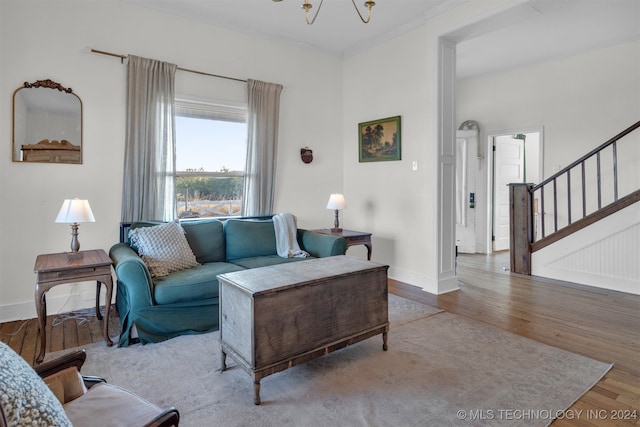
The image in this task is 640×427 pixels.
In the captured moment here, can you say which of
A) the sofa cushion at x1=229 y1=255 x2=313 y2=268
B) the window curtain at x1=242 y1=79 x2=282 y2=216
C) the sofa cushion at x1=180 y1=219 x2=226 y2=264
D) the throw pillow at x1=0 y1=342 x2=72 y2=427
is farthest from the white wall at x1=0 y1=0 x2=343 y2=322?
the throw pillow at x1=0 y1=342 x2=72 y2=427

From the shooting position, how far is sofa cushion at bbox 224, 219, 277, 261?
3.80 meters

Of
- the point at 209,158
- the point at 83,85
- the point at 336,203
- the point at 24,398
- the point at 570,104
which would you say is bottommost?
the point at 24,398

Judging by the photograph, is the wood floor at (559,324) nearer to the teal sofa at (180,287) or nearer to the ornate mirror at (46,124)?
the teal sofa at (180,287)

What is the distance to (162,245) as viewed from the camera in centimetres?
319

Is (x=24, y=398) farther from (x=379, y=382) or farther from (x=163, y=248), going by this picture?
(x=163, y=248)

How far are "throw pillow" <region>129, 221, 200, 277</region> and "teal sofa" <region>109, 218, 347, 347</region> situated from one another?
0.25 feet

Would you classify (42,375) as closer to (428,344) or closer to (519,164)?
(428,344)

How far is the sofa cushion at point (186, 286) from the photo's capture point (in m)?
2.81

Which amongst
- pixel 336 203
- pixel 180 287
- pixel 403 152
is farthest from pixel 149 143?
pixel 403 152

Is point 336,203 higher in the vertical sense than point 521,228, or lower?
higher

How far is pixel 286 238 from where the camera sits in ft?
13.2

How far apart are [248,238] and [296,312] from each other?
1791mm

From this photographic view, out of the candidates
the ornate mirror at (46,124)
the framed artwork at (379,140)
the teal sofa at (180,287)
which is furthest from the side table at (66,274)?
the framed artwork at (379,140)

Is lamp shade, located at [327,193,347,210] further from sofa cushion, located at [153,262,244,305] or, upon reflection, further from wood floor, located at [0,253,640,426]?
sofa cushion, located at [153,262,244,305]
